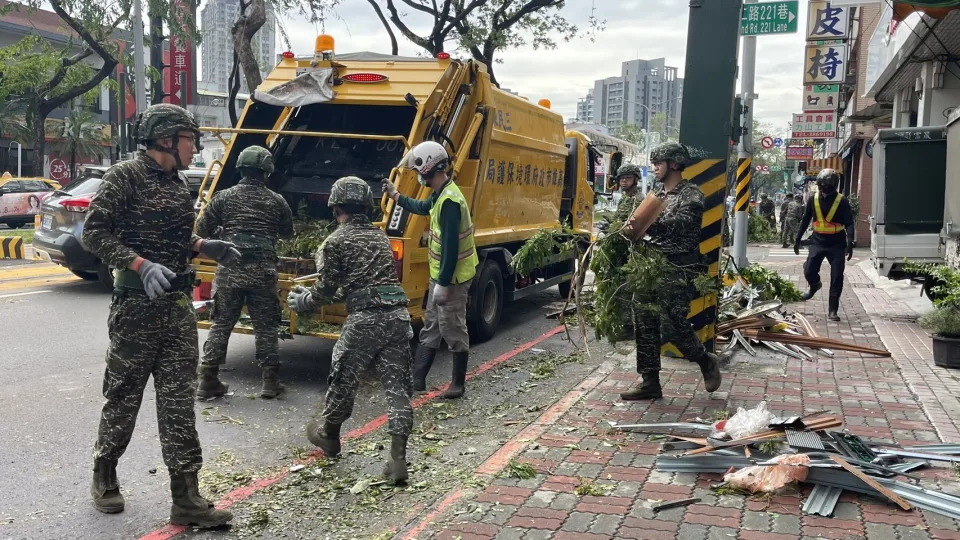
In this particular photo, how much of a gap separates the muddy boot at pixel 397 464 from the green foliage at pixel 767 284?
6376mm

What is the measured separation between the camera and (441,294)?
6410 millimetres

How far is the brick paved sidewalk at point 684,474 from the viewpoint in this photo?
12.8 feet

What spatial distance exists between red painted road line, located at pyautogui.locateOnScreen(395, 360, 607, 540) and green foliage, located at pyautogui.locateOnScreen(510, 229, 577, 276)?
108 centimetres

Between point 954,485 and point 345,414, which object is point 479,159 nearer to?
point 345,414

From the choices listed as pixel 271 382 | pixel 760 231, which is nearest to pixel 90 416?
pixel 271 382

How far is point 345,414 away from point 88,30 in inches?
757

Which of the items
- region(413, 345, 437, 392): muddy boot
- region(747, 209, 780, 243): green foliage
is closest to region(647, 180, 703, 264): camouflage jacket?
region(413, 345, 437, 392): muddy boot

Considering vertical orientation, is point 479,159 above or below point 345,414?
above

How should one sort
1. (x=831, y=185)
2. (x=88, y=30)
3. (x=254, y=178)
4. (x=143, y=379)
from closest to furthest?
(x=143, y=379) < (x=254, y=178) < (x=831, y=185) < (x=88, y=30)

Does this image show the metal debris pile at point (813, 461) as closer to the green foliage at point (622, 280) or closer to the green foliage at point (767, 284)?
the green foliage at point (622, 280)

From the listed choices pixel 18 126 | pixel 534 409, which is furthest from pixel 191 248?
pixel 18 126

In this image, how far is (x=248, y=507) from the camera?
14.3 ft

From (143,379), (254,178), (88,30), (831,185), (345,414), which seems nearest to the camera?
(143,379)

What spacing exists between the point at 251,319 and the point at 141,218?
2.68 meters
